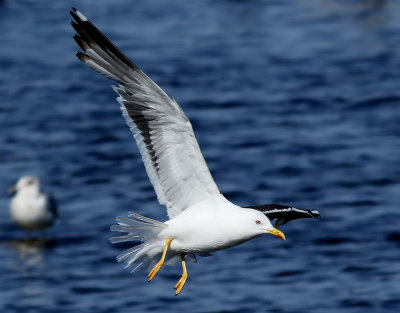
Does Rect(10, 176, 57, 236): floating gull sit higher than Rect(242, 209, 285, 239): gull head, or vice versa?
Rect(242, 209, 285, 239): gull head

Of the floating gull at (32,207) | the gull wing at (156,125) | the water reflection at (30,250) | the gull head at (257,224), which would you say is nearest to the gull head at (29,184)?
the floating gull at (32,207)

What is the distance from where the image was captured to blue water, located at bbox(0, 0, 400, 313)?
56.1 feet

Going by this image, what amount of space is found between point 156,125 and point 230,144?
13.6 m

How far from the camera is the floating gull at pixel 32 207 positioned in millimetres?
18219

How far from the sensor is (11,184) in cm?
2047

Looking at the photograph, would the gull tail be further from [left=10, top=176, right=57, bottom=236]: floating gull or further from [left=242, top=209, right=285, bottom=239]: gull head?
[left=10, top=176, right=57, bottom=236]: floating gull

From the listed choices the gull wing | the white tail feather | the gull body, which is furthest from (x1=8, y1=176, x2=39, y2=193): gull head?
the gull body

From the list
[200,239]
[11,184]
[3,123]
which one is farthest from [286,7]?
[200,239]

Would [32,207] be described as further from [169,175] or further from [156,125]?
[156,125]

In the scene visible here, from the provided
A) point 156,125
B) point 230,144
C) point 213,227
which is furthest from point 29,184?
point 213,227

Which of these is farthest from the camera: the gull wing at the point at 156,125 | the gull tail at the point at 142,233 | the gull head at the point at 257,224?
the gull tail at the point at 142,233

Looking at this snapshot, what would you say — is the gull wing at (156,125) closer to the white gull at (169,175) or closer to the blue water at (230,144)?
the white gull at (169,175)

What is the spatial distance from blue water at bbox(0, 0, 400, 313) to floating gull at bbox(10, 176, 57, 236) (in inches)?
21.2

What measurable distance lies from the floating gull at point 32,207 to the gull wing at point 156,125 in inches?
358
